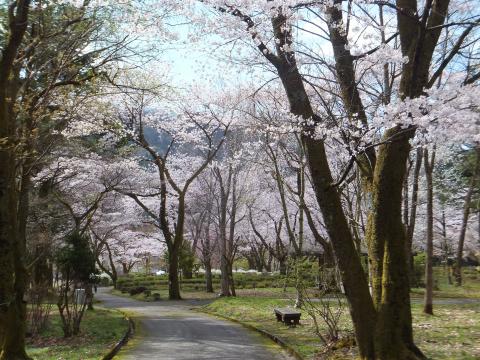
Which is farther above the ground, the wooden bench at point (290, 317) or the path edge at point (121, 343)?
the wooden bench at point (290, 317)

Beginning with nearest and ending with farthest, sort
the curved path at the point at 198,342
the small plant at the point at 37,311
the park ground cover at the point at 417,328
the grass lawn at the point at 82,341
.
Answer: the park ground cover at the point at 417,328, the curved path at the point at 198,342, the grass lawn at the point at 82,341, the small plant at the point at 37,311

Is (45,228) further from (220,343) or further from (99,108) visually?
(220,343)

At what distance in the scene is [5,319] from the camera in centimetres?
744

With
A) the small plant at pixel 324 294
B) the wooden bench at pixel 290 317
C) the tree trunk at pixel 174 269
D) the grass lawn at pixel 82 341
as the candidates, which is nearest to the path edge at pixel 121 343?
the grass lawn at pixel 82 341

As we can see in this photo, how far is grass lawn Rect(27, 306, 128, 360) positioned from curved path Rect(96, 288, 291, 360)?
0.55 m

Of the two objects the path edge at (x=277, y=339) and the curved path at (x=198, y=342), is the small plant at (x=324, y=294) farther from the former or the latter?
the curved path at (x=198, y=342)

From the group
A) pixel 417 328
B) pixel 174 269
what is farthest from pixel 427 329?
pixel 174 269

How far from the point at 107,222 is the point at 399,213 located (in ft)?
87.1

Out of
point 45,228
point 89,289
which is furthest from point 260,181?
point 89,289

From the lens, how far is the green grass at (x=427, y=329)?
25.5 feet

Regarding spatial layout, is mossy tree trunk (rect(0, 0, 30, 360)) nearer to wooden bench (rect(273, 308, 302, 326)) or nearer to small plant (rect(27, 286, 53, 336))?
small plant (rect(27, 286, 53, 336))

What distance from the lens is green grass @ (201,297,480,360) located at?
25.5 ft

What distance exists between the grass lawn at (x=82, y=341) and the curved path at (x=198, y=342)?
1.81 feet

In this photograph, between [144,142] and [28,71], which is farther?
[144,142]
